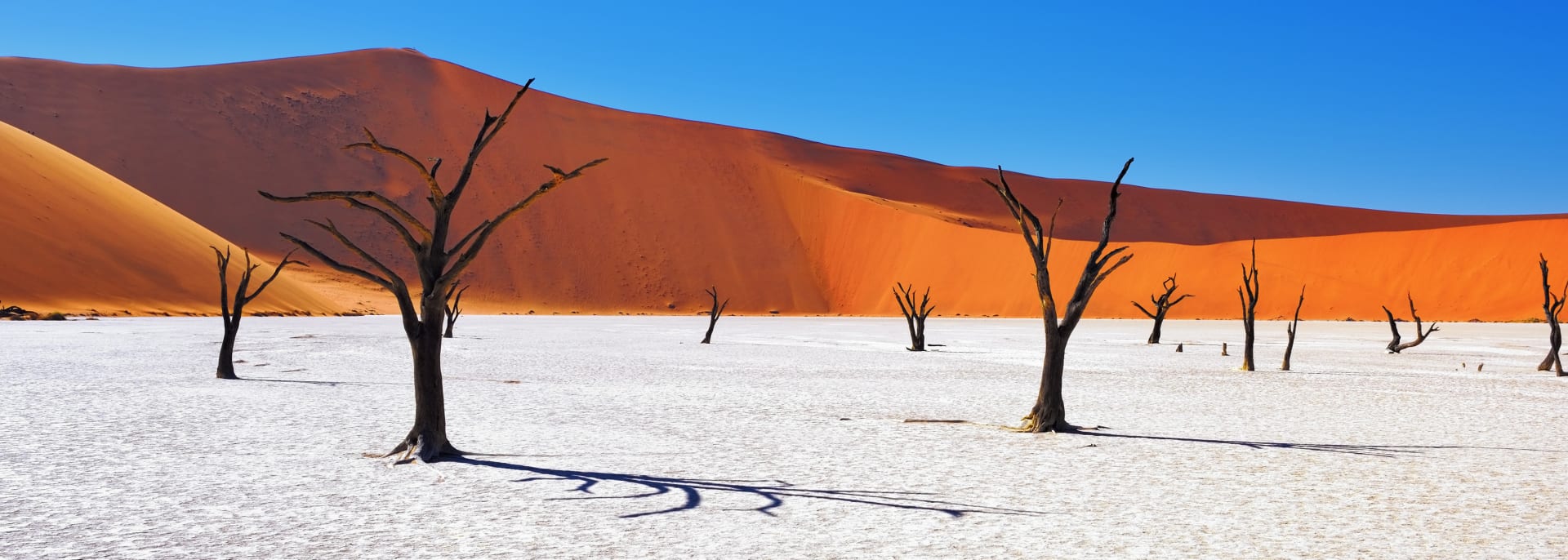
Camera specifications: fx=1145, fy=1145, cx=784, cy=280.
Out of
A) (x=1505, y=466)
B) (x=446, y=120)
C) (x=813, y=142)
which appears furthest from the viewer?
(x=813, y=142)

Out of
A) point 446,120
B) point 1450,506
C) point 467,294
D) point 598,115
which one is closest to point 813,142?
point 598,115

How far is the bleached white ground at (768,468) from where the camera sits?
5.51 metres

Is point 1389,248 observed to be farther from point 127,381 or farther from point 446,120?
point 127,381

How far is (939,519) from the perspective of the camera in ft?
19.7

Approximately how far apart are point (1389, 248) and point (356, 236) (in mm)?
67165

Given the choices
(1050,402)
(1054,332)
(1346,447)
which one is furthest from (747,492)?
(1346,447)

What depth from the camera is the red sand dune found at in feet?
234

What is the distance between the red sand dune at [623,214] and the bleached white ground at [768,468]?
55.9m

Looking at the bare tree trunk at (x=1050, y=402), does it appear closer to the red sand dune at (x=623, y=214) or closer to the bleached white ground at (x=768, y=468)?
the bleached white ground at (x=768, y=468)

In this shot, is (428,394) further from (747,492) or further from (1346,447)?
(1346,447)

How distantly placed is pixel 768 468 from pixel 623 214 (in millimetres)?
75879

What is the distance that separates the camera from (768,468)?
7797 millimetres

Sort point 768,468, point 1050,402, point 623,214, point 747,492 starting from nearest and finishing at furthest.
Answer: point 747,492 < point 768,468 < point 1050,402 < point 623,214

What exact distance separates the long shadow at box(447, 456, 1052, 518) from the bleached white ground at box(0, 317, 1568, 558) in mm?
32
